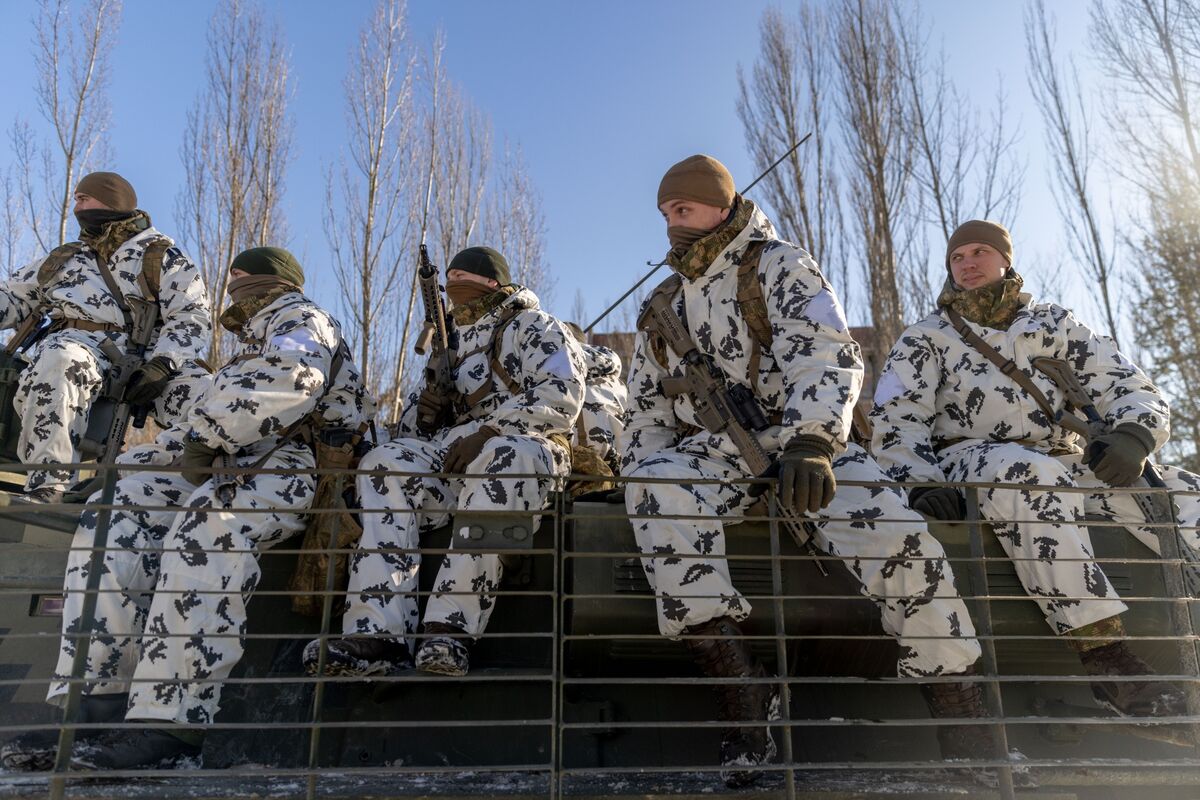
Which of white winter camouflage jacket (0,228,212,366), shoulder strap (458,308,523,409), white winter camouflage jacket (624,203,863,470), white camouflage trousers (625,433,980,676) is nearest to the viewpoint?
white camouflage trousers (625,433,980,676)

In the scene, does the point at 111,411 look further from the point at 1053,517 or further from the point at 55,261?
the point at 1053,517

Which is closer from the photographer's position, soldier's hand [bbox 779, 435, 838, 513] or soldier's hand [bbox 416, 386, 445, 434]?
soldier's hand [bbox 779, 435, 838, 513]

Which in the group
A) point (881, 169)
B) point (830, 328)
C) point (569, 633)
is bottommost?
point (569, 633)

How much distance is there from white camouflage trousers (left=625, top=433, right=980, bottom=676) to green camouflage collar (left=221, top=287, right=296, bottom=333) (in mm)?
1924

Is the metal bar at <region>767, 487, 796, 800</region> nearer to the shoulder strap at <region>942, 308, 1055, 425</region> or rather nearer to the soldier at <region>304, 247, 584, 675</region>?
the soldier at <region>304, 247, 584, 675</region>

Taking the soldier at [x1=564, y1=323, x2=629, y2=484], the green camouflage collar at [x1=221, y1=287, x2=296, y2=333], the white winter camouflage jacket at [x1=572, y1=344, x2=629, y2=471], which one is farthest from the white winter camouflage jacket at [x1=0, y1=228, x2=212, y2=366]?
the white winter camouflage jacket at [x1=572, y1=344, x2=629, y2=471]

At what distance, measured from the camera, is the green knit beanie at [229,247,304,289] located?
4086 millimetres

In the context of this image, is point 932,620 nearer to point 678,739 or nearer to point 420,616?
point 678,739

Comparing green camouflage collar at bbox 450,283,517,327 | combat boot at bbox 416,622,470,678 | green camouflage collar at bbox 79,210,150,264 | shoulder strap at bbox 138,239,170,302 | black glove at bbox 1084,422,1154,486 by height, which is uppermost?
green camouflage collar at bbox 79,210,150,264

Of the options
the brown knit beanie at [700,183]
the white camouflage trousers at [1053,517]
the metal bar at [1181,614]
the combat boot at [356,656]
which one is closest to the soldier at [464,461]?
the combat boot at [356,656]

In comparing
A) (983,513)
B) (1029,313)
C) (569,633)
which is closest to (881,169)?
(1029,313)

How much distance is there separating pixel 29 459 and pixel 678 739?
328 centimetres

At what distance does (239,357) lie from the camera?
3.78 metres

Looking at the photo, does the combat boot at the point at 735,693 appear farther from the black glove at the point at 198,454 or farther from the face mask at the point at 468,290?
the face mask at the point at 468,290
